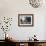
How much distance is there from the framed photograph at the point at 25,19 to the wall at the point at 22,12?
105mm

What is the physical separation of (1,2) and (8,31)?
1052 millimetres

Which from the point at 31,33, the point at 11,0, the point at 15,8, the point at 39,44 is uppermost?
the point at 11,0

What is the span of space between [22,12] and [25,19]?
267mm

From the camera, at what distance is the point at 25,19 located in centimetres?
451

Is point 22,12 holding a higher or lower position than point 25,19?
higher

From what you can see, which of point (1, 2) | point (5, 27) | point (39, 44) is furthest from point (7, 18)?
point (39, 44)

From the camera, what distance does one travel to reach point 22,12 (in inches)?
177

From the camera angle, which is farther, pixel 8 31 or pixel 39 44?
pixel 8 31

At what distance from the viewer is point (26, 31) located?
4.48 metres

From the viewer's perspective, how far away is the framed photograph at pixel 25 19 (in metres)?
4.49

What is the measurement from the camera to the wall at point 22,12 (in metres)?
4.46

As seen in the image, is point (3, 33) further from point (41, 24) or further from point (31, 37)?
point (41, 24)

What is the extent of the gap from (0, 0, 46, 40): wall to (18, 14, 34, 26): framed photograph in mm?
105

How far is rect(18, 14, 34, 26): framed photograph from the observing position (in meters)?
4.49
